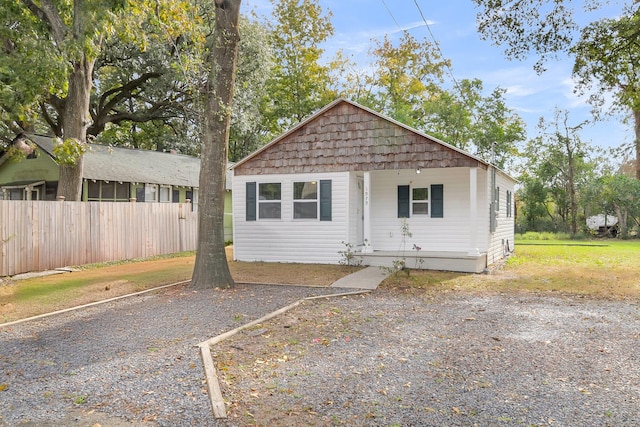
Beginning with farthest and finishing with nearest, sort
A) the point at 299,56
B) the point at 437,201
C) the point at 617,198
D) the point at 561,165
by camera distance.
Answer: the point at 299,56 < the point at 561,165 < the point at 617,198 < the point at 437,201

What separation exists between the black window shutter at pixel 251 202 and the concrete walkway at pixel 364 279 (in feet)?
12.7

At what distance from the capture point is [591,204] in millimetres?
27375

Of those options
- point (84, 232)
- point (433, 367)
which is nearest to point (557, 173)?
point (84, 232)

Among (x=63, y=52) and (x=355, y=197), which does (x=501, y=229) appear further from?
(x=63, y=52)

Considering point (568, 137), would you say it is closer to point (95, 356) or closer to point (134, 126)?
point (134, 126)

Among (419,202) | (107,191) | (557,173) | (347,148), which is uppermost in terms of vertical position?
(557,173)

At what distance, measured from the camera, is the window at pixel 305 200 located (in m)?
13.2

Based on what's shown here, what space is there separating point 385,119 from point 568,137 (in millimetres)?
20821

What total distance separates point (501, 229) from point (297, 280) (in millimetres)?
8218

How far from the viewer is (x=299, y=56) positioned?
1228 inches

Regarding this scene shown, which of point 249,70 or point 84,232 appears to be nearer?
point 84,232

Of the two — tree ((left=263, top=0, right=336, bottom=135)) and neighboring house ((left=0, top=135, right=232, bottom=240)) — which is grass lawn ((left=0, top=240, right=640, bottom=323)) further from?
tree ((left=263, top=0, right=336, bottom=135))

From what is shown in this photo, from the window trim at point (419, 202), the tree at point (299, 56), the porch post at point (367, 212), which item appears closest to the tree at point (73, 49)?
the porch post at point (367, 212)

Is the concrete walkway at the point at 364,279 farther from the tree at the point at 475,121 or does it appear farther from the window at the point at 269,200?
the tree at the point at 475,121
